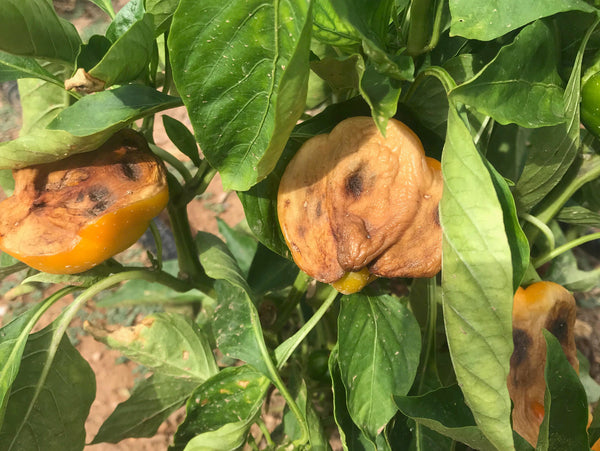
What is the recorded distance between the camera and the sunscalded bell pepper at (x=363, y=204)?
52 cm

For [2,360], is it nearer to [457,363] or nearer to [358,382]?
[358,382]

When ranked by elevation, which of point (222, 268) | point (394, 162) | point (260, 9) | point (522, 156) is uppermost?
point (260, 9)

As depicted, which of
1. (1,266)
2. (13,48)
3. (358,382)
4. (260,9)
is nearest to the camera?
(260,9)

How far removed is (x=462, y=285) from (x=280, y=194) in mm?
211

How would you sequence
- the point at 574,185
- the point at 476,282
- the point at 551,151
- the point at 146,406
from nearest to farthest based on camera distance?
the point at 476,282 → the point at 551,151 → the point at 574,185 → the point at 146,406

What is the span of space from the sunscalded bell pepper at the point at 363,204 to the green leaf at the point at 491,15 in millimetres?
105

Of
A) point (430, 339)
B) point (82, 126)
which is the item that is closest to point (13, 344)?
point (82, 126)

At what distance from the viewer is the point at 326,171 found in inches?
21.6

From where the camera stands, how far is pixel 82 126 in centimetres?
53

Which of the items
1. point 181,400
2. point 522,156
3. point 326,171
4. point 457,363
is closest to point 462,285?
point 457,363

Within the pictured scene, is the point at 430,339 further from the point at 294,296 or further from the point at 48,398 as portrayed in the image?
the point at 48,398

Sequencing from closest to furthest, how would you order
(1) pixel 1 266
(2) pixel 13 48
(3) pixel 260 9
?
(3) pixel 260 9 → (2) pixel 13 48 → (1) pixel 1 266

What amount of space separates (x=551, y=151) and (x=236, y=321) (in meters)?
0.43

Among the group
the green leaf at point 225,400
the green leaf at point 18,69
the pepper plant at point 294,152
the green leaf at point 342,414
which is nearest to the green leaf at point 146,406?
the pepper plant at point 294,152
